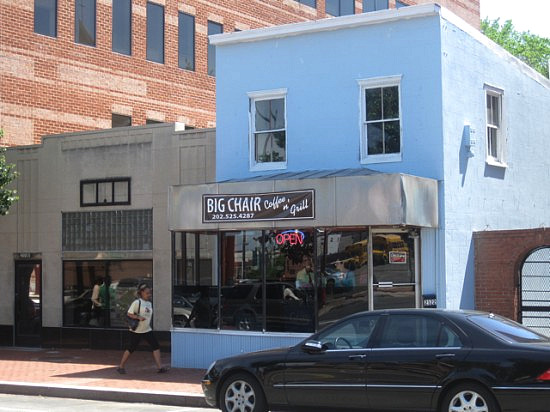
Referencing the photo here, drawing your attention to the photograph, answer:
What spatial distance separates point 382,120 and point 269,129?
2526mm

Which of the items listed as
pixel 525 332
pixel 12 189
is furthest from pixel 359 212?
pixel 12 189

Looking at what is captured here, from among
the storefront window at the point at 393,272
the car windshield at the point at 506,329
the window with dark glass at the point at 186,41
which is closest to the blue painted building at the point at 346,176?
the storefront window at the point at 393,272

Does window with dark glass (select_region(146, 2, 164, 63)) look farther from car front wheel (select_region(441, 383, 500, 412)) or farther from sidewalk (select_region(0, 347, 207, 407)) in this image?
car front wheel (select_region(441, 383, 500, 412))

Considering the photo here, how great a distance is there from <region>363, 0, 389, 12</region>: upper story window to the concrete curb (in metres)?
24.9

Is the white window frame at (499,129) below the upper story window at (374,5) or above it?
below

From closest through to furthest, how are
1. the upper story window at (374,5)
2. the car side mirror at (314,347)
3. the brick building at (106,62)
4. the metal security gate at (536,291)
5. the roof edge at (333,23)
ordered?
the car side mirror at (314,347) → the metal security gate at (536,291) → the roof edge at (333,23) → the brick building at (106,62) → the upper story window at (374,5)

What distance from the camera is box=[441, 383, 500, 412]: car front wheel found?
995cm

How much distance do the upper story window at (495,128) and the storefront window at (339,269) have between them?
13.5ft

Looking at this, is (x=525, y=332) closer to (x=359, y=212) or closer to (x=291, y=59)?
(x=359, y=212)

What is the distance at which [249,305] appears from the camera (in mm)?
17047

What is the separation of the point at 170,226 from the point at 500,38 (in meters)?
37.5

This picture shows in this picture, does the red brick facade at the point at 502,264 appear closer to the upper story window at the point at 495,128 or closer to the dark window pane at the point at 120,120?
the upper story window at the point at 495,128

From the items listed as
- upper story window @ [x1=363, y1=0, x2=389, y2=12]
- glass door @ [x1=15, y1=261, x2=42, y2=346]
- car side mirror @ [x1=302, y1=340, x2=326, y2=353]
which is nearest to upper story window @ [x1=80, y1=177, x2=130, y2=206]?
glass door @ [x1=15, y1=261, x2=42, y2=346]

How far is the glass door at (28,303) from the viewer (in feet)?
75.4
